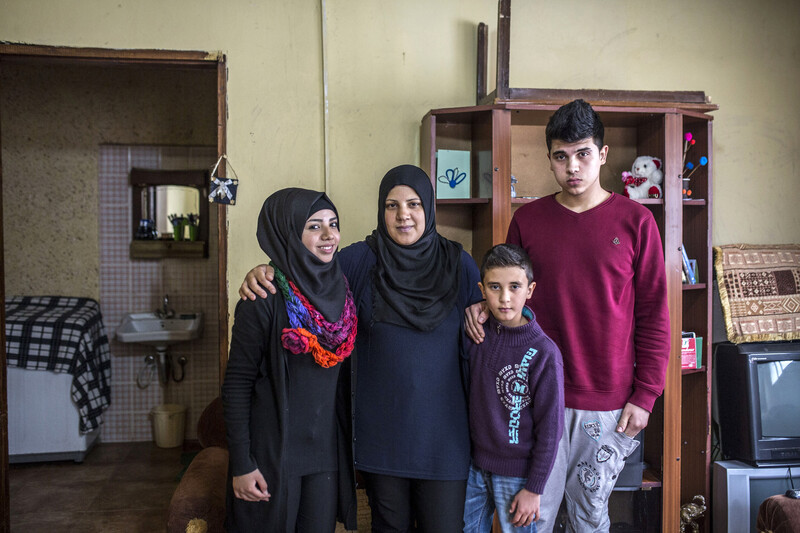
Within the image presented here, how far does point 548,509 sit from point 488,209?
4.05 ft

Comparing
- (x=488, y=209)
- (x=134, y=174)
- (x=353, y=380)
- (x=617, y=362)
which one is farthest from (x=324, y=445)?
(x=134, y=174)

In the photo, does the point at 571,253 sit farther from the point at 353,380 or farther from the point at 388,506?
the point at 388,506

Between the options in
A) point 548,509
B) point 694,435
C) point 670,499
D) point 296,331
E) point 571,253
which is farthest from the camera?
point 694,435

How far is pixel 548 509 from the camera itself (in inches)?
63.7

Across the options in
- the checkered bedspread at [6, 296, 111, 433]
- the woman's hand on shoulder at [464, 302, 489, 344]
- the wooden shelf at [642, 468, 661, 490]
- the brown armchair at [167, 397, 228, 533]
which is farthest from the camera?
the checkered bedspread at [6, 296, 111, 433]

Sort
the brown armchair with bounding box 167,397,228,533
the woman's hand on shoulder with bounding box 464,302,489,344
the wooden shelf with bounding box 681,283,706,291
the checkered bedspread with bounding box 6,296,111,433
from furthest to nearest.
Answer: the checkered bedspread with bounding box 6,296,111,433
the wooden shelf with bounding box 681,283,706,291
the brown armchair with bounding box 167,397,228,533
the woman's hand on shoulder with bounding box 464,302,489,344

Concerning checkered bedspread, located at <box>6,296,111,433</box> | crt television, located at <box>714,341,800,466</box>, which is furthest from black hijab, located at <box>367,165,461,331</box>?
checkered bedspread, located at <box>6,296,111,433</box>

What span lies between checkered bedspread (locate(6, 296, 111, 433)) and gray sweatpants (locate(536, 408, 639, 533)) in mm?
3252

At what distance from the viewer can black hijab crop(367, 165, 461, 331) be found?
1.64m

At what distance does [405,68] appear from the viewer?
2.70m

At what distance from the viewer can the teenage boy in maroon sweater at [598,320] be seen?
66.8 inches

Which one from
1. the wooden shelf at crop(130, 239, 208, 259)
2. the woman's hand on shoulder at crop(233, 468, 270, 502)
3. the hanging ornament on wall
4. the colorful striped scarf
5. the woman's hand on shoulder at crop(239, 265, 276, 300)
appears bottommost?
the woman's hand on shoulder at crop(233, 468, 270, 502)

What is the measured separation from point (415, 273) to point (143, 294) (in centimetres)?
310

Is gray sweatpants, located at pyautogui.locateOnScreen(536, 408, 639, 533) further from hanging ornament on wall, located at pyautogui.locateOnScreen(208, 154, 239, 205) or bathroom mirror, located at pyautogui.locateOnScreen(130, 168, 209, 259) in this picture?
bathroom mirror, located at pyautogui.locateOnScreen(130, 168, 209, 259)
